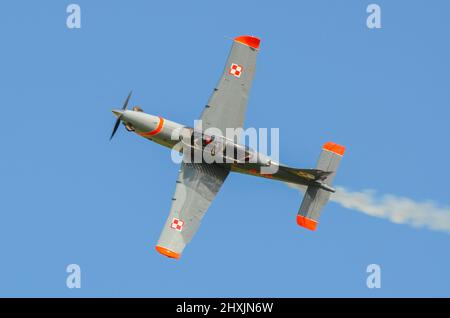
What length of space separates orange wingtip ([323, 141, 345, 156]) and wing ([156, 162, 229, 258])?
3697 mm

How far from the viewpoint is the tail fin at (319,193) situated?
129 feet

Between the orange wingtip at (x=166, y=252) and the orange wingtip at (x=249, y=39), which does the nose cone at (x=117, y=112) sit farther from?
the orange wingtip at (x=249, y=39)

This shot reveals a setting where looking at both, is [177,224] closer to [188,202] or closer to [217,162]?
[188,202]

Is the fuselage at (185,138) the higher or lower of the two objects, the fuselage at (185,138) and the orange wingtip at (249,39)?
the lower

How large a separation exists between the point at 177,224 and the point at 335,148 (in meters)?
6.32

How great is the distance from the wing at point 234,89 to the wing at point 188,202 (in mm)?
1519

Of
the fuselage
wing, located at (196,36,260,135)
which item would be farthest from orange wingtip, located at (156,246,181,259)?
wing, located at (196,36,260,135)

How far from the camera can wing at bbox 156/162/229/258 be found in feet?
126

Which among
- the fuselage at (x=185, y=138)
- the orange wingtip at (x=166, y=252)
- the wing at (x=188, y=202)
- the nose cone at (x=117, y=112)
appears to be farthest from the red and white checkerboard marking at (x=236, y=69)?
the orange wingtip at (x=166, y=252)

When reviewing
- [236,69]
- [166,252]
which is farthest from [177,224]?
[236,69]

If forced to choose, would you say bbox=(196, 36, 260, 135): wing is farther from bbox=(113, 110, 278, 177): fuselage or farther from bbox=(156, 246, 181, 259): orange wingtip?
bbox=(156, 246, 181, 259): orange wingtip

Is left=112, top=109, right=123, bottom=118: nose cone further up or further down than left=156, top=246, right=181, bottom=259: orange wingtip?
further up

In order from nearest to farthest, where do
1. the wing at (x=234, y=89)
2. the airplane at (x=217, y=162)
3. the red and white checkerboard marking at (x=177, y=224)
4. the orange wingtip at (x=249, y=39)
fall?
the red and white checkerboard marking at (x=177, y=224) < the airplane at (x=217, y=162) < the wing at (x=234, y=89) < the orange wingtip at (x=249, y=39)

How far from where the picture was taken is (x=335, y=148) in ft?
130
